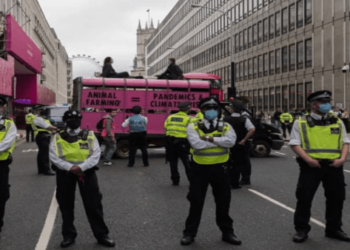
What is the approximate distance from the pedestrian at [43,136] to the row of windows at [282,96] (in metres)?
29.8

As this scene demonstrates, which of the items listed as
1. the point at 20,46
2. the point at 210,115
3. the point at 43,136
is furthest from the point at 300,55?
the point at 210,115

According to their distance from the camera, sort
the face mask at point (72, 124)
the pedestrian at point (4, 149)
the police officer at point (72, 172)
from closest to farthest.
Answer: the police officer at point (72, 172) < the face mask at point (72, 124) < the pedestrian at point (4, 149)

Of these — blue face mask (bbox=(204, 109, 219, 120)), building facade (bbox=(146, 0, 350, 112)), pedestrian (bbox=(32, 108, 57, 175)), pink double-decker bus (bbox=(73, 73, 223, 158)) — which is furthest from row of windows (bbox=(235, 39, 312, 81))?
blue face mask (bbox=(204, 109, 219, 120))

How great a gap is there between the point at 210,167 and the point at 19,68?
123ft

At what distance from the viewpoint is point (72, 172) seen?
5328mm

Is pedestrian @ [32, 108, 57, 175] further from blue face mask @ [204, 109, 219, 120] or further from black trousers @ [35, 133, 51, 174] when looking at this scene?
blue face mask @ [204, 109, 219, 120]

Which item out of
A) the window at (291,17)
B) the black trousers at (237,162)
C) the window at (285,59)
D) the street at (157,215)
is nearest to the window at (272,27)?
the window at (285,59)

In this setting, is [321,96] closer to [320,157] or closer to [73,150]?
[320,157]

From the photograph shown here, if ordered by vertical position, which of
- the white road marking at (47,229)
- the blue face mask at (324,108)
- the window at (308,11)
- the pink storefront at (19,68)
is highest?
the window at (308,11)

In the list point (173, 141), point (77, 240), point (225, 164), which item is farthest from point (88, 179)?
point (173, 141)

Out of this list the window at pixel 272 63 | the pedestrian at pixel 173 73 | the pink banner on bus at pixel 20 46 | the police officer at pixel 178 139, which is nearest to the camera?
the police officer at pixel 178 139

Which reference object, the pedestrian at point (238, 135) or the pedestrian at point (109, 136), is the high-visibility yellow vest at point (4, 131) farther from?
the pedestrian at point (109, 136)

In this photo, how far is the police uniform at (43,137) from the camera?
11.4m

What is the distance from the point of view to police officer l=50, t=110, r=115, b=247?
17.7 ft
